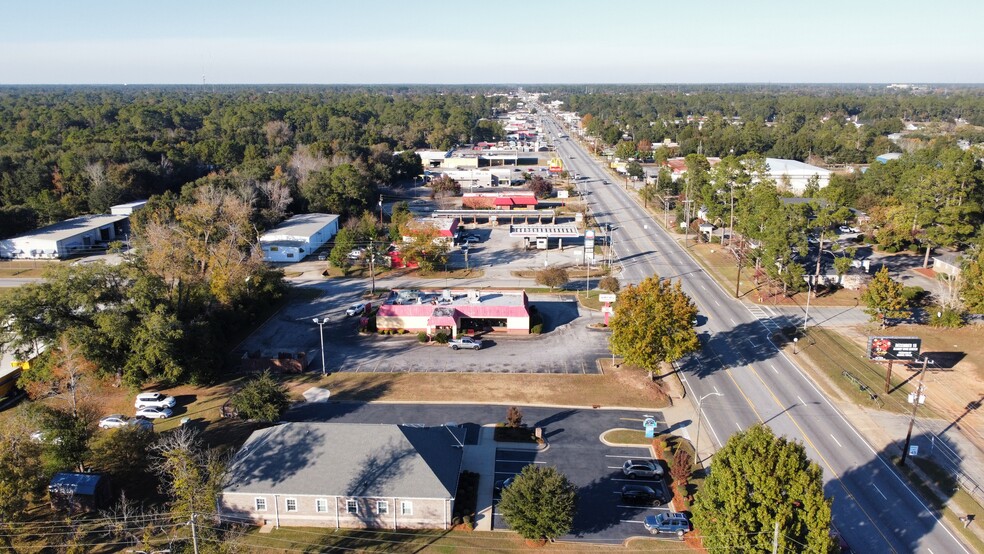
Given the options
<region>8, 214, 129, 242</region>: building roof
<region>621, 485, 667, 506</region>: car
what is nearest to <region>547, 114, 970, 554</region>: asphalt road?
<region>621, 485, 667, 506</region>: car

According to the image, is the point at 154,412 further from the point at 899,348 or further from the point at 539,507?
the point at 899,348

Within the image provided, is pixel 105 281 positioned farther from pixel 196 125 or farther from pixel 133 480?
pixel 196 125

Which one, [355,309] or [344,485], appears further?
[355,309]

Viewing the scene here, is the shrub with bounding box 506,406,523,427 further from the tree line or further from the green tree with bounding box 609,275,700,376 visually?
the tree line

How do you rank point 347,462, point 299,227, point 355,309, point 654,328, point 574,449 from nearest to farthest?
point 347,462 < point 574,449 < point 654,328 < point 355,309 < point 299,227

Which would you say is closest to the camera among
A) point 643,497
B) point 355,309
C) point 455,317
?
point 643,497

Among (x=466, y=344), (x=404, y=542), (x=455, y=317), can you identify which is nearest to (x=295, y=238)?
(x=455, y=317)
